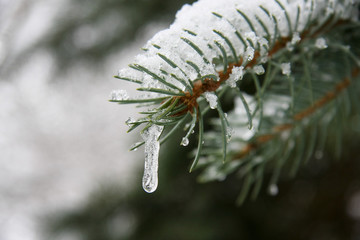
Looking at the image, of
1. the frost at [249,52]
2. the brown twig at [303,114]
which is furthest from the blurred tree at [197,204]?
the frost at [249,52]

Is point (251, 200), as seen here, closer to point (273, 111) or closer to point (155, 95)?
point (273, 111)

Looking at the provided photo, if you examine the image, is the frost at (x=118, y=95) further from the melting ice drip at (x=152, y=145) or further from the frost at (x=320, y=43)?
the frost at (x=320, y=43)

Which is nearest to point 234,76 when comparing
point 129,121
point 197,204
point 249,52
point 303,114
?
point 249,52

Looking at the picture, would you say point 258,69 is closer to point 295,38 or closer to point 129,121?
point 295,38

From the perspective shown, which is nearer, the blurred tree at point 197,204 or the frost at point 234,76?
the frost at point 234,76

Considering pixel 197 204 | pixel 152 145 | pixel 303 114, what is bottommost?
pixel 197 204

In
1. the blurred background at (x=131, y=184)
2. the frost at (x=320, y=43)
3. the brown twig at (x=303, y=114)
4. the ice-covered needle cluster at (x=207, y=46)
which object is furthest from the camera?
the blurred background at (x=131, y=184)

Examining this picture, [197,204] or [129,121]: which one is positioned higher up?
[129,121]

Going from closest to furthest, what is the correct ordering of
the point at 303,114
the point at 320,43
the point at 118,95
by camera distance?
the point at 118,95, the point at 320,43, the point at 303,114

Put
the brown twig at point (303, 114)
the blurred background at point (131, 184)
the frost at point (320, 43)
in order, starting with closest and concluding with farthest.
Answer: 1. the frost at point (320, 43)
2. the brown twig at point (303, 114)
3. the blurred background at point (131, 184)
